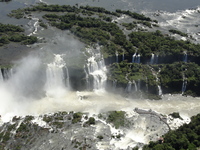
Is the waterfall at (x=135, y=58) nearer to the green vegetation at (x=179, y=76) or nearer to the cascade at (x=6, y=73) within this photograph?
the green vegetation at (x=179, y=76)

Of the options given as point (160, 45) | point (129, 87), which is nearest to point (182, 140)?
point (129, 87)

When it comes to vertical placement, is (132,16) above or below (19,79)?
above

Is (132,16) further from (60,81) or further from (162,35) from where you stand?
(60,81)

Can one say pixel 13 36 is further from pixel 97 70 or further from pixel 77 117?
pixel 77 117

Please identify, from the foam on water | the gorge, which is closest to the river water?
the gorge

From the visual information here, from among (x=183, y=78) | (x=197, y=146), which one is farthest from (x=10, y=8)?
(x=197, y=146)

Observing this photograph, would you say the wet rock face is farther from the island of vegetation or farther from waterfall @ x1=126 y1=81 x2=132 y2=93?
the island of vegetation
